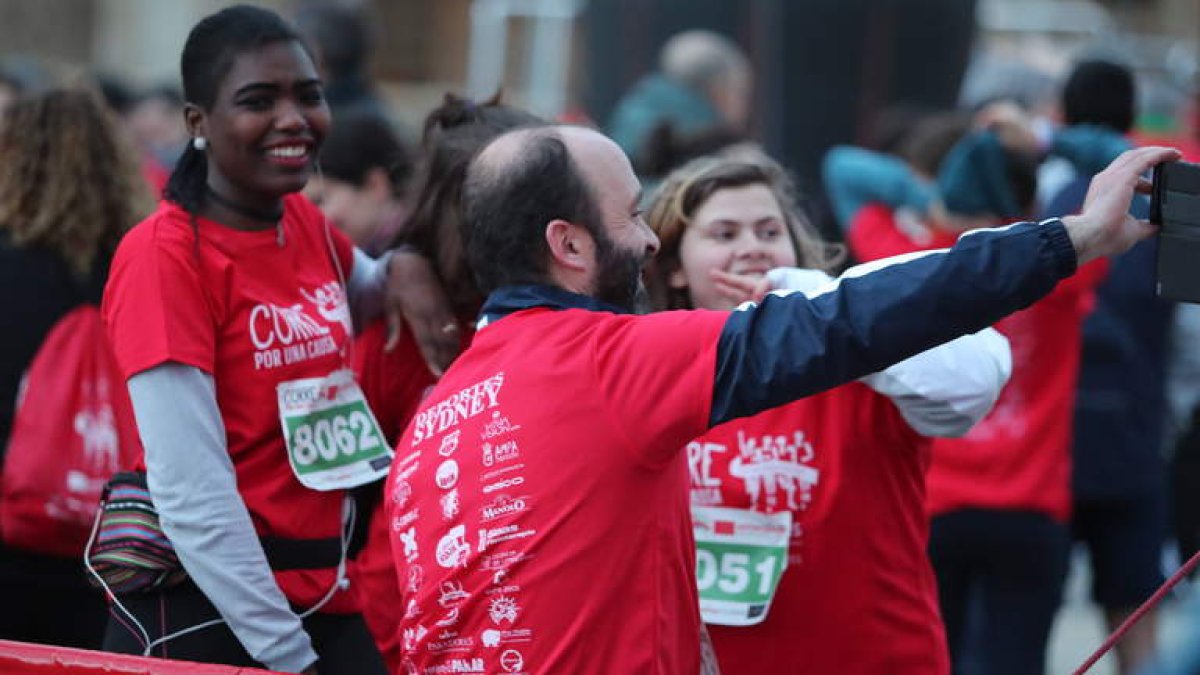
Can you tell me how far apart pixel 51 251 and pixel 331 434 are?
4.41 feet

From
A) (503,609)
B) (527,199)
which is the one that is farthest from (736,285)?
(503,609)

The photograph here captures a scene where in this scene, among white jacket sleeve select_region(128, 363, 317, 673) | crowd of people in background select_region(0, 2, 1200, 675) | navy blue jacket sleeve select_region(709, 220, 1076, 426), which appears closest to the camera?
navy blue jacket sleeve select_region(709, 220, 1076, 426)

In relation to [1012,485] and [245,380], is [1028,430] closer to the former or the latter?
[1012,485]

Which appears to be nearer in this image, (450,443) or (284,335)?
(450,443)

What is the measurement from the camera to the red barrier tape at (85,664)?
8.73 feet

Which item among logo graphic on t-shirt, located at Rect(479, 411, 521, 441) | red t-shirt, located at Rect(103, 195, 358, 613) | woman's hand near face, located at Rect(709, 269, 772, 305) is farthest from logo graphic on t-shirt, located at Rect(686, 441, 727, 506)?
logo graphic on t-shirt, located at Rect(479, 411, 521, 441)

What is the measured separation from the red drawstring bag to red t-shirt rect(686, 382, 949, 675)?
160 centimetres

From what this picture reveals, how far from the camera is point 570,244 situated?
277cm

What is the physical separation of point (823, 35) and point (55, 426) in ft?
15.8

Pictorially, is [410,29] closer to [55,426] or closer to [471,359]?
[55,426]

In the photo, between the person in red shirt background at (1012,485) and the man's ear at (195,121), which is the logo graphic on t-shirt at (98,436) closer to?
the man's ear at (195,121)

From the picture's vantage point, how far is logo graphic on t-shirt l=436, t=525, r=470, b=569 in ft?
8.88

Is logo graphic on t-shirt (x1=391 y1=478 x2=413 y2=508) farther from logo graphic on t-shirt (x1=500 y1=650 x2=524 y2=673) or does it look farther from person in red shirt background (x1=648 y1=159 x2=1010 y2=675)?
person in red shirt background (x1=648 y1=159 x2=1010 y2=675)

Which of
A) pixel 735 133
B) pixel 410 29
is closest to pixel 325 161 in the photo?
pixel 735 133
